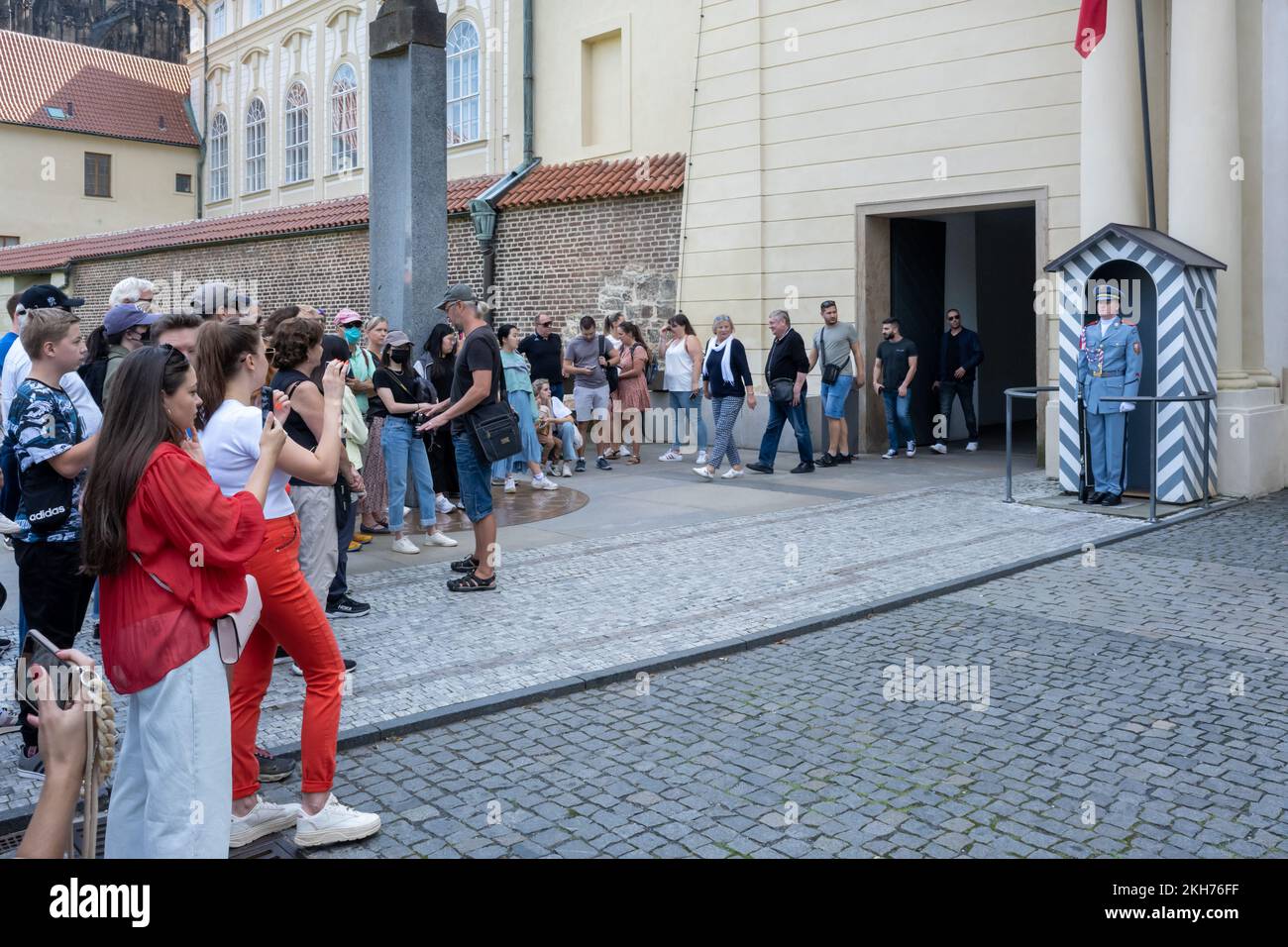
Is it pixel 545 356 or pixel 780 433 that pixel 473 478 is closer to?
pixel 780 433

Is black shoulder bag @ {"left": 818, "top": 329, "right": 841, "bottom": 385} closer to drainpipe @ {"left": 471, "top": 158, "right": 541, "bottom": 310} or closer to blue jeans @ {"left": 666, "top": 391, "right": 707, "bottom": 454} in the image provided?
blue jeans @ {"left": 666, "top": 391, "right": 707, "bottom": 454}

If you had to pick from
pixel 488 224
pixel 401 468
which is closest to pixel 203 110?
pixel 488 224

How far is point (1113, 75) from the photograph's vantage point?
12.3m

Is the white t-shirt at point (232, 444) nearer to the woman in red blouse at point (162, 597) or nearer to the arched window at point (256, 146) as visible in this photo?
the woman in red blouse at point (162, 597)

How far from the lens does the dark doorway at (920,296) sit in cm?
1638

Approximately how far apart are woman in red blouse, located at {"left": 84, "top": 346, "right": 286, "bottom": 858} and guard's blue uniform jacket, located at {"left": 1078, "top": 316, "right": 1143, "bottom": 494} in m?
9.58

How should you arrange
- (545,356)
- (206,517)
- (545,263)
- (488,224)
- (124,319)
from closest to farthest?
(206,517) → (124,319) → (545,356) → (545,263) → (488,224)

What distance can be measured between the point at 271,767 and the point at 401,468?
5027 millimetres

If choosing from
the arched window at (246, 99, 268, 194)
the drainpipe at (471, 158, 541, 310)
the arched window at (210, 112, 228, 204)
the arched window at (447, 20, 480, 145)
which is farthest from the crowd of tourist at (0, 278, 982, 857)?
the arched window at (210, 112, 228, 204)

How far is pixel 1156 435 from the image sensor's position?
10.6 metres

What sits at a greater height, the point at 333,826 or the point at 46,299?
the point at 46,299

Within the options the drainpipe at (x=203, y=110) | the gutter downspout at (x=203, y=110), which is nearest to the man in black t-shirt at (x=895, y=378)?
the drainpipe at (x=203, y=110)

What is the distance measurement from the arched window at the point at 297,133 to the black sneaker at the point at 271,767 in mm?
29554
